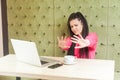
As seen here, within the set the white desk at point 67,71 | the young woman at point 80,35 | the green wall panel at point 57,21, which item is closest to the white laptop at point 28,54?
the white desk at point 67,71

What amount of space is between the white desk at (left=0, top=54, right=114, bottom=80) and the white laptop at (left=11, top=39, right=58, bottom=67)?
0.04 metres

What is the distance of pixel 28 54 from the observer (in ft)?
5.43

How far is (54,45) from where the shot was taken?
8.17 feet

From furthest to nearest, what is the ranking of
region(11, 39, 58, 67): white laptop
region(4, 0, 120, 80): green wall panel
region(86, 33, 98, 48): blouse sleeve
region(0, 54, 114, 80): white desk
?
region(4, 0, 120, 80): green wall panel → region(86, 33, 98, 48): blouse sleeve → region(11, 39, 58, 67): white laptop → region(0, 54, 114, 80): white desk

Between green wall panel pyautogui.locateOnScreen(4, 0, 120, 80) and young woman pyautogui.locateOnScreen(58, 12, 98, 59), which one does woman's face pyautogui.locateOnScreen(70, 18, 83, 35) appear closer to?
young woman pyautogui.locateOnScreen(58, 12, 98, 59)

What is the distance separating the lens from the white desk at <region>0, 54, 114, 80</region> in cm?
143

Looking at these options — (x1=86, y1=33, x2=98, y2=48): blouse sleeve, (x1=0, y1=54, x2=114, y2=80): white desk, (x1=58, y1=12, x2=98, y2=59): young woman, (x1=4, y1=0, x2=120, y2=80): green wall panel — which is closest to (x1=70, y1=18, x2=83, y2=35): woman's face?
(x1=58, y1=12, x2=98, y2=59): young woman

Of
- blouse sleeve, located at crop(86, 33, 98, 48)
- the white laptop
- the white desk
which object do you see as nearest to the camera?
the white desk

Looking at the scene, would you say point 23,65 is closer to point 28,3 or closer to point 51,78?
point 51,78

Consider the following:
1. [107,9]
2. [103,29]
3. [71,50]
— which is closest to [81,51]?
[71,50]

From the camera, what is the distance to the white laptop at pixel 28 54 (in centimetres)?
159

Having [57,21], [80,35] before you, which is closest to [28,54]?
[80,35]

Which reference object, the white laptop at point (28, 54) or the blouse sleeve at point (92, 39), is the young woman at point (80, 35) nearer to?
the blouse sleeve at point (92, 39)

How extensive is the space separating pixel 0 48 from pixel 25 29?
1.45ft
